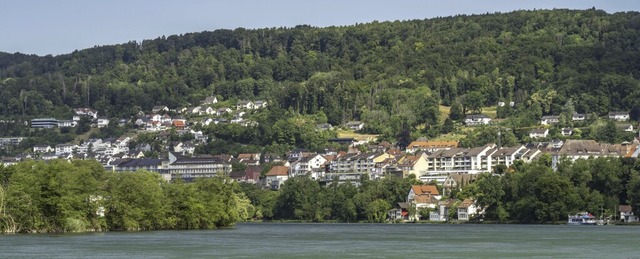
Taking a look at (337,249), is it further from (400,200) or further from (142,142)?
(142,142)

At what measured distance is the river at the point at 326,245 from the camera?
2258 inches

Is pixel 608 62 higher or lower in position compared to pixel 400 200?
higher

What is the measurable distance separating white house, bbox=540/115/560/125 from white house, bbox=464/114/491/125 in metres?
7.03

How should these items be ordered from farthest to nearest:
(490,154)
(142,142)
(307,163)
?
(142,142), (307,163), (490,154)

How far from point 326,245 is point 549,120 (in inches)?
4200

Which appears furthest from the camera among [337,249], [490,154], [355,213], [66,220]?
[490,154]

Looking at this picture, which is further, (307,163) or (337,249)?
(307,163)

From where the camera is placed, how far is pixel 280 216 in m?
122

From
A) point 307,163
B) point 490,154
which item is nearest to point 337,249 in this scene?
point 490,154

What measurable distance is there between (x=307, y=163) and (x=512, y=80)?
40365 millimetres

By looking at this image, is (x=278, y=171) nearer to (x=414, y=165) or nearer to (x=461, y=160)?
(x=414, y=165)

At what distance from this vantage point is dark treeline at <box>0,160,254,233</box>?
72500 mm

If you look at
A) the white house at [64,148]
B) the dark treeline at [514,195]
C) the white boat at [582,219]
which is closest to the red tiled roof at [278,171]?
the dark treeline at [514,195]

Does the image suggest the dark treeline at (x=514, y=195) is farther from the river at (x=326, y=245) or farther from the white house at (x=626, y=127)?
the white house at (x=626, y=127)
